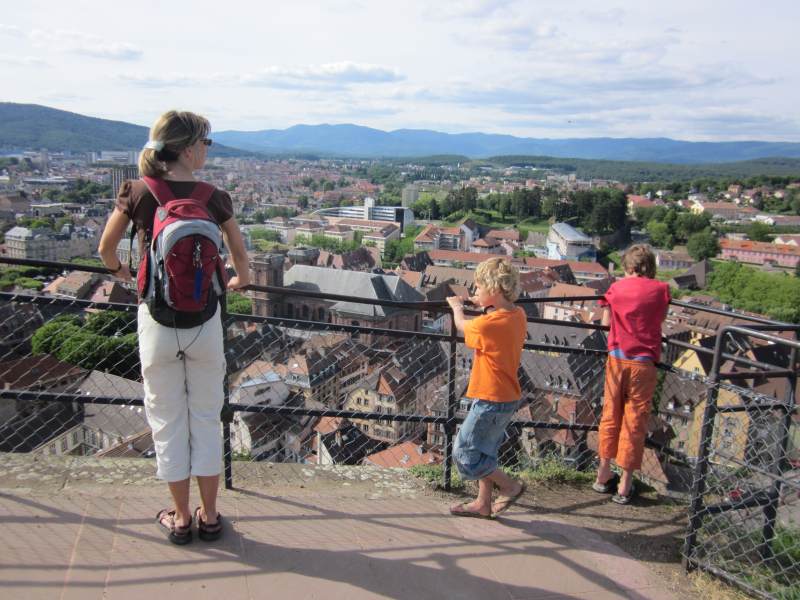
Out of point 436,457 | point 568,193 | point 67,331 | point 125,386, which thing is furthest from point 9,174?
point 436,457

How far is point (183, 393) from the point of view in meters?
1.88

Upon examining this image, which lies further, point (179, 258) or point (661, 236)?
point (661, 236)

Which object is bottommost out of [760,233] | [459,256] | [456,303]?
[459,256]

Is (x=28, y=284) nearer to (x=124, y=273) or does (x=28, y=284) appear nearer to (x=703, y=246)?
(x=124, y=273)

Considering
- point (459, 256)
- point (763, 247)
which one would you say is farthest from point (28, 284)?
point (763, 247)

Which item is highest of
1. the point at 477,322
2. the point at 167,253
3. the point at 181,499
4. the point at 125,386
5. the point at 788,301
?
the point at 167,253

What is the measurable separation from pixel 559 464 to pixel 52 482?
2233mm

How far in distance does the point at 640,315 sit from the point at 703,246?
63.0 m

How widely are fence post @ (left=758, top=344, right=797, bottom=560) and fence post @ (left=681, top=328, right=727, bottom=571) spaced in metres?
0.22

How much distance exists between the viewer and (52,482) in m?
2.38

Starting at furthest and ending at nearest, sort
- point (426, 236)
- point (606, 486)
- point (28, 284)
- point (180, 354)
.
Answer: point (426, 236) < point (28, 284) < point (606, 486) < point (180, 354)

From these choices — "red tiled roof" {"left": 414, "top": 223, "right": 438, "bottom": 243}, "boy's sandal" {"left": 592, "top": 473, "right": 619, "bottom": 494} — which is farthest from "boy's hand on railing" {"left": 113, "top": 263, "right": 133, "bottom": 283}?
"red tiled roof" {"left": 414, "top": 223, "right": 438, "bottom": 243}

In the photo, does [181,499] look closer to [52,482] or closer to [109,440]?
[52,482]

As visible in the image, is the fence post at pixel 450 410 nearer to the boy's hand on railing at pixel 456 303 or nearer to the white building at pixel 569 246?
the boy's hand on railing at pixel 456 303
